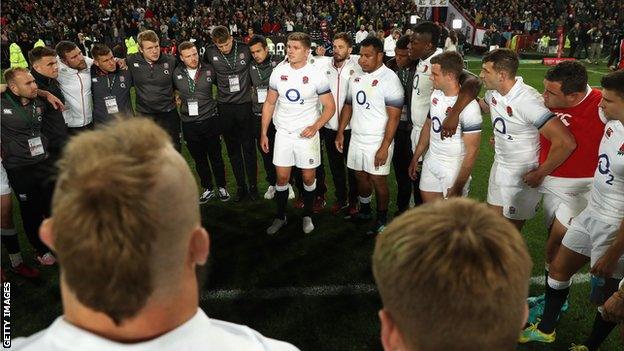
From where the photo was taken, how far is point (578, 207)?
3473 millimetres

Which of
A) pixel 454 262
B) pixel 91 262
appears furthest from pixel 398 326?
pixel 91 262

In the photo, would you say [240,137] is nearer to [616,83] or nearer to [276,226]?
[276,226]

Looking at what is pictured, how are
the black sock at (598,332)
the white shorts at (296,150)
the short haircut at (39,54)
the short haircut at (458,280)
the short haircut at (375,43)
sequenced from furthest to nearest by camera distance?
the white shorts at (296,150) < the short haircut at (39,54) < the short haircut at (375,43) < the black sock at (598,332) < the short haircut at (458,280)

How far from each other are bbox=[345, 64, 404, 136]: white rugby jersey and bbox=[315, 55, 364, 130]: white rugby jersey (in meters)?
0.30

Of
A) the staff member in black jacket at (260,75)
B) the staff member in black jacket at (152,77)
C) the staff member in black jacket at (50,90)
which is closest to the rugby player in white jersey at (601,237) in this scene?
the staff member in black jacket at (260,75)

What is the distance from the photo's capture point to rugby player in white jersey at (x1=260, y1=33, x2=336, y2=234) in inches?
194

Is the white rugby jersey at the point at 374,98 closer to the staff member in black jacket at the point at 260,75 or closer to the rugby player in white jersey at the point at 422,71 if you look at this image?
the rugby player in white jersey at the point at 422,71

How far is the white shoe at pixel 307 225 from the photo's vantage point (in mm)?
5116

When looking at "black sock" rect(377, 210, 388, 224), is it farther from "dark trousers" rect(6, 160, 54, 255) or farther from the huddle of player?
"dark trousers" rect(6, 160, 54, 255)

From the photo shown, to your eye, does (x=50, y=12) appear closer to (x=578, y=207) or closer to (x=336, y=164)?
(x=336, y=164)

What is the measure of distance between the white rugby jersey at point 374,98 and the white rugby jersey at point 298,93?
0.36 metres

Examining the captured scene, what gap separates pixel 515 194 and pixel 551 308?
925 mm

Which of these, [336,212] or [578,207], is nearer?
[578,207]

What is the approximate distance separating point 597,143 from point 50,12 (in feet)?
90.3
